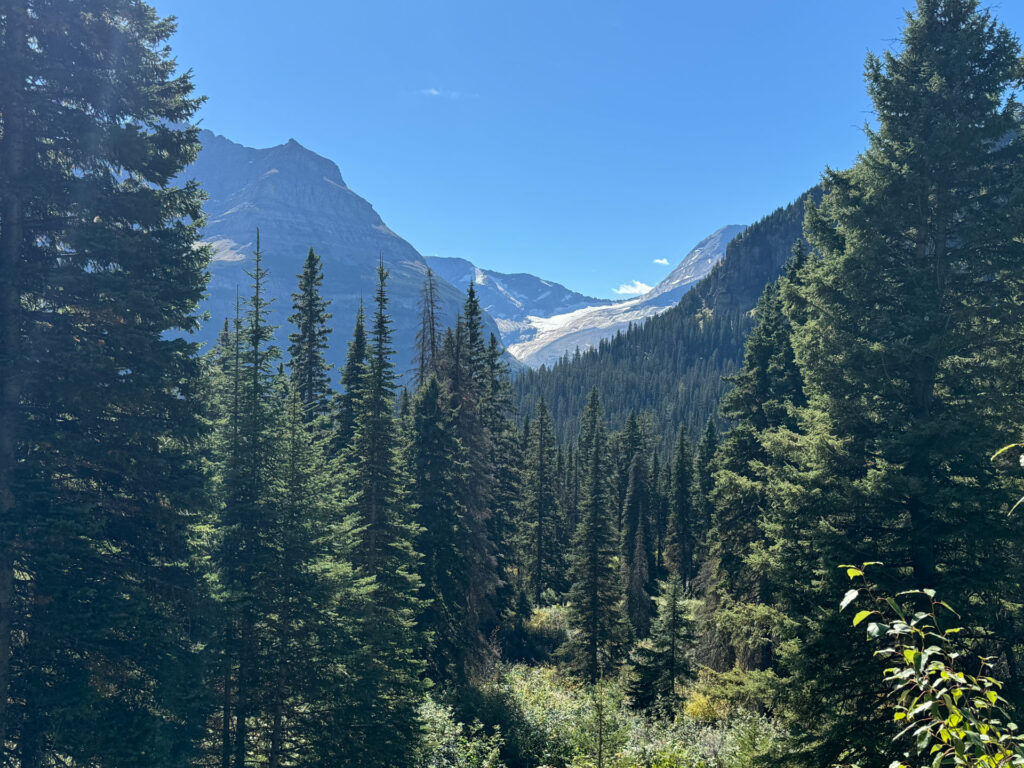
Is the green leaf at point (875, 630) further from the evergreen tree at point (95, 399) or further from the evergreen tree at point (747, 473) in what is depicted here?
the evergreen tree at point (747, 473)

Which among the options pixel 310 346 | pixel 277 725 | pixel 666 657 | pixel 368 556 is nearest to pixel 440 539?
pixel 368 556

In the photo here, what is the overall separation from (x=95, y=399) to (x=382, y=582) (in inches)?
402

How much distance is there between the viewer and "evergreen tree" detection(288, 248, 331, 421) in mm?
29938

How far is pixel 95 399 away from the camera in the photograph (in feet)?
35.7

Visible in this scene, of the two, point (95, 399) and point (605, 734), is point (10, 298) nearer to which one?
point (95, 399)

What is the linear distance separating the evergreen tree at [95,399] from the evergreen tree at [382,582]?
173 inches

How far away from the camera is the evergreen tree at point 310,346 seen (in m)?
29.9

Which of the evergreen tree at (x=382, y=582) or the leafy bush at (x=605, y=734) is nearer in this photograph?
the leafy bush at (x=605, y=734)

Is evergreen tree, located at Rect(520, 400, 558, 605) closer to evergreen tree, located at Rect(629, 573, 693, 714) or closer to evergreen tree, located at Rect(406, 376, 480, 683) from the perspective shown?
evergreen tree, located at Rect(629, 573, 693, 714)

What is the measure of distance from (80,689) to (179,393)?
5451mm

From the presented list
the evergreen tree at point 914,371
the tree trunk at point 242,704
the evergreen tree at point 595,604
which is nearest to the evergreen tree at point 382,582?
the tree trunk at point 242,704

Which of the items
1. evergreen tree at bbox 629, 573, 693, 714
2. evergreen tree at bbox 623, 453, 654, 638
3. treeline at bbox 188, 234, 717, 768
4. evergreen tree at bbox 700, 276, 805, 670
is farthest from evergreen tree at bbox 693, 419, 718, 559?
evergreen tree at bbox 700, 276, 805, 670

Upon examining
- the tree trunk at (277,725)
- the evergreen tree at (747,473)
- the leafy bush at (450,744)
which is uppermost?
the evergreen tree at (747,473)

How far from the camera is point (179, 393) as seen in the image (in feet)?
40.5
